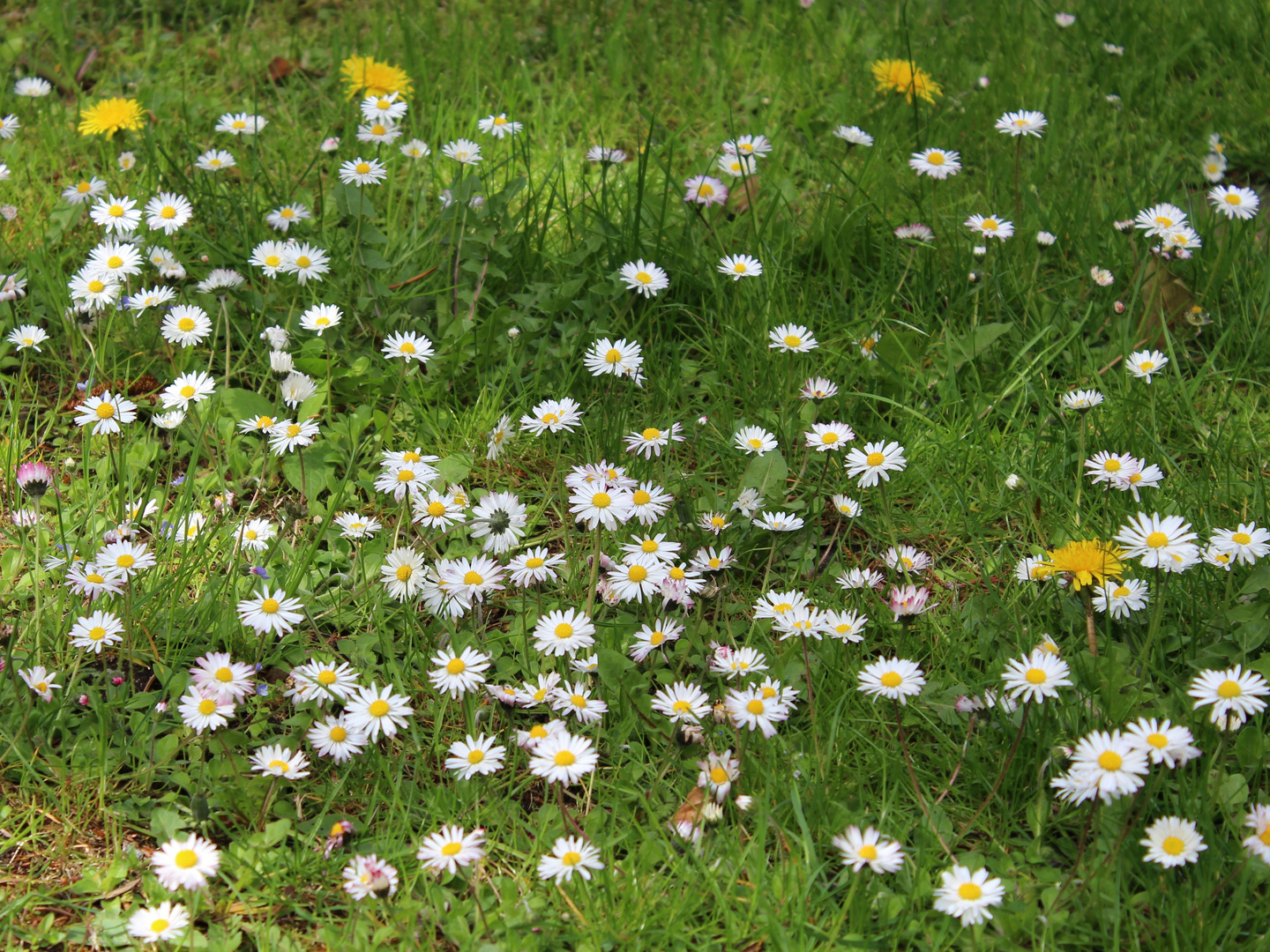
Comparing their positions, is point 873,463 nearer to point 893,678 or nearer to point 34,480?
point 893,678

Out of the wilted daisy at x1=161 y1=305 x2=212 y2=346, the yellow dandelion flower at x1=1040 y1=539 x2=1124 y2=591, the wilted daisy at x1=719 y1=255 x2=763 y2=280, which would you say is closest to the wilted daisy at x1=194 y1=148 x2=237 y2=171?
the wilted daisy at x1=161 y1=305 x2=212 y2=346

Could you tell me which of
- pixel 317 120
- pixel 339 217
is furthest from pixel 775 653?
pixel 317 120

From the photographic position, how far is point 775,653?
2.09 metres

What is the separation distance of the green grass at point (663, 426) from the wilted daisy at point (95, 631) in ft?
0.19

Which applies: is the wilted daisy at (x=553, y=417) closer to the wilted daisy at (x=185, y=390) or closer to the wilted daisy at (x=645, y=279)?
the wilted daisy at (x=645, y=279)

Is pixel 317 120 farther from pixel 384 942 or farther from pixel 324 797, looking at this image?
pixel 384 942

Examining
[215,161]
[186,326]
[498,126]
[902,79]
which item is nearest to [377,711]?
[186,326]

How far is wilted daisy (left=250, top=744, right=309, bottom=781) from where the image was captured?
1.79 metres

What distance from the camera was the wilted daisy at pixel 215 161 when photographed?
9.71ft

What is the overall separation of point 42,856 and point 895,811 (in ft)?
4.49

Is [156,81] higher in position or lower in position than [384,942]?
higher

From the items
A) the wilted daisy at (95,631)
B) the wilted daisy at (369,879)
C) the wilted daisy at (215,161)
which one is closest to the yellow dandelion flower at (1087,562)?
the wilted daisy at (369,879)

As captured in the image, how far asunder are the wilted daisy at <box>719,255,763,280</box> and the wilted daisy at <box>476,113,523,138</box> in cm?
76

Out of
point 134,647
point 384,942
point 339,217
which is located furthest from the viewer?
point 339,217
